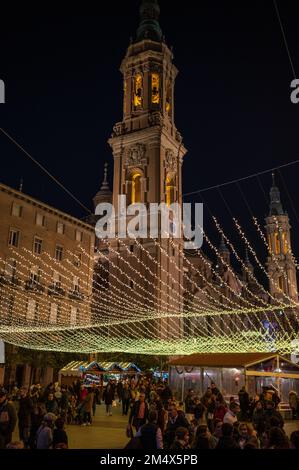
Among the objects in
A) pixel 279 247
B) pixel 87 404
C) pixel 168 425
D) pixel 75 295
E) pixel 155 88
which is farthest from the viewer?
pixel 279 247

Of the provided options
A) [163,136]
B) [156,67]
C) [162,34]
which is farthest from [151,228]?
[162,34]

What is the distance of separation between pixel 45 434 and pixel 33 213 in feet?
107

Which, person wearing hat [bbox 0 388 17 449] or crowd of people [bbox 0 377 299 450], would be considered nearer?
crowd of people [bbox 0 377 299 450]

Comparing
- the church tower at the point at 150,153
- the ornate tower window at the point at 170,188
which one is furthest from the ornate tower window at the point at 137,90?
the ornate tower window at the point at 170,188

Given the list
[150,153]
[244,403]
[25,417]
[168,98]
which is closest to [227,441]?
[25,417]

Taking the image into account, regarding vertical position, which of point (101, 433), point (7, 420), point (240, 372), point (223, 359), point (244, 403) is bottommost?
point (101, 433)

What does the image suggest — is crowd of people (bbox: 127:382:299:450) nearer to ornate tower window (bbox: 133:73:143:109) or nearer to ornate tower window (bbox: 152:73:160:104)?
ornate tower window (bbox: 152:73:160:104)

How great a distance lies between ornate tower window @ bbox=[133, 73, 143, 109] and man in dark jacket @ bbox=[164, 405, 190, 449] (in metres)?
46.4

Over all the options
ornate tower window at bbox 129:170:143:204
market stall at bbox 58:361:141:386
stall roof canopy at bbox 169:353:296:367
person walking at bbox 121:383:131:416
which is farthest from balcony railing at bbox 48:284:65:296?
person walking at bbox 121:383:131:416

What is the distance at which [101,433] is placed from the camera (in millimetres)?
16234

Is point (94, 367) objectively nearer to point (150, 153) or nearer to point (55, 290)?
point (55, 290)

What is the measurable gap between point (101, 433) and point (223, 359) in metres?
8.98

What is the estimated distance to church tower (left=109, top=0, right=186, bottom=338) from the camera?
46.3 m

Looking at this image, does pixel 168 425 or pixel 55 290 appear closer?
pixel 168 425
